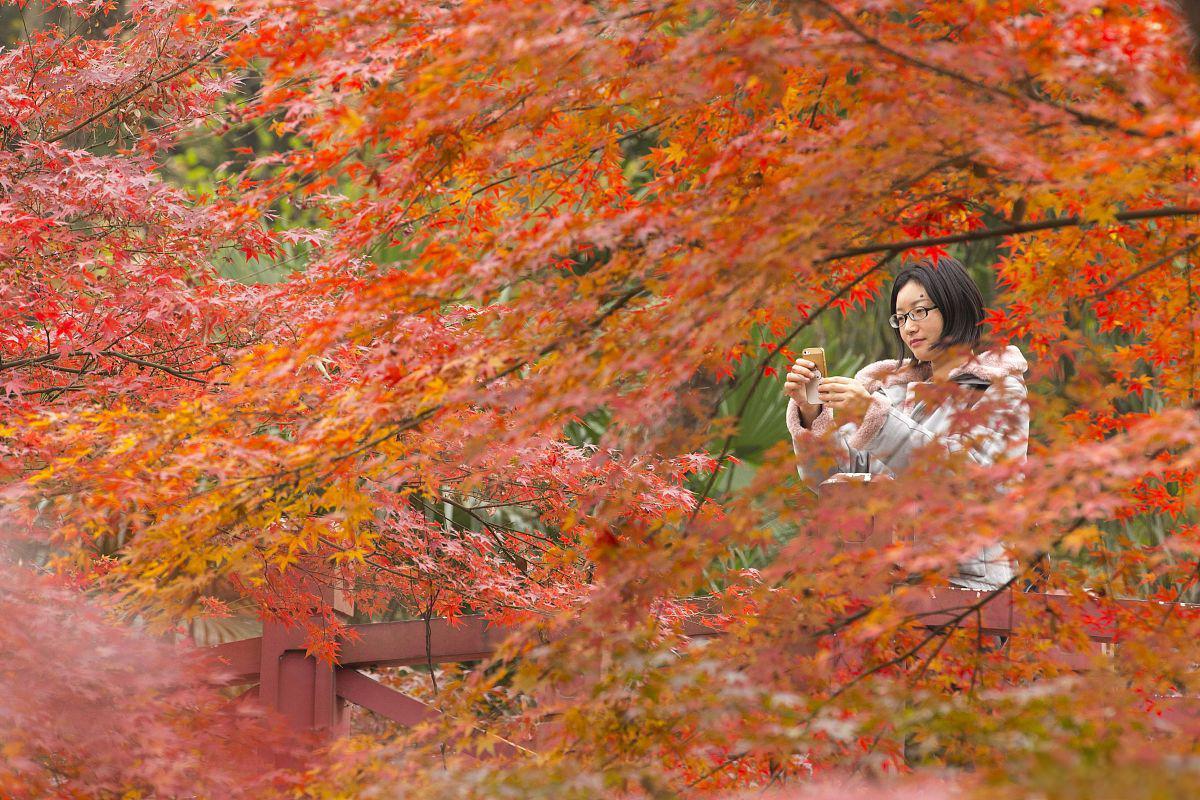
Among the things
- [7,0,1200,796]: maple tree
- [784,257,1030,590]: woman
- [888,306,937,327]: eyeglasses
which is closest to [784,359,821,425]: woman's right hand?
[784,257,1030,590]: woman

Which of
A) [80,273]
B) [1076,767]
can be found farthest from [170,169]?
[1076,767]

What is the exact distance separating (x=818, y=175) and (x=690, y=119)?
3.44ft

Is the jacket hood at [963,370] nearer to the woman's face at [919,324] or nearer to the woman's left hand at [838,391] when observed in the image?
the woman's face at [919,324]

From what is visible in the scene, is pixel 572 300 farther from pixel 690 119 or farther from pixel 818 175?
pixel 690 119

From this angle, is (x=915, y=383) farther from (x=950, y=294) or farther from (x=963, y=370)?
(x=950, y=294)

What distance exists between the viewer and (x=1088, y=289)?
11.5 ft

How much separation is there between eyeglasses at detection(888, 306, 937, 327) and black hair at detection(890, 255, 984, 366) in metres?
0.04

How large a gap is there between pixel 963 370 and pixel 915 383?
0.27 m

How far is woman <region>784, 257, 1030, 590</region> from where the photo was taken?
354 cm

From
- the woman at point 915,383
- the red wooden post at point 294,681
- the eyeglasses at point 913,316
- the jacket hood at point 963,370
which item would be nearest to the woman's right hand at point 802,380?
the woman at point 915,383

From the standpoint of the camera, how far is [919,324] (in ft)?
12.9

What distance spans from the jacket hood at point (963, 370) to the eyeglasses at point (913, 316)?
147 mm

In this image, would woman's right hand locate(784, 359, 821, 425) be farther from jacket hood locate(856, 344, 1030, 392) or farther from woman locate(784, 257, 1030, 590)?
jacket hood locate(856, 344, 1030, 392)

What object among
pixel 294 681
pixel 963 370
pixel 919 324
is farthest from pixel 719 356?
pixel 294 681
